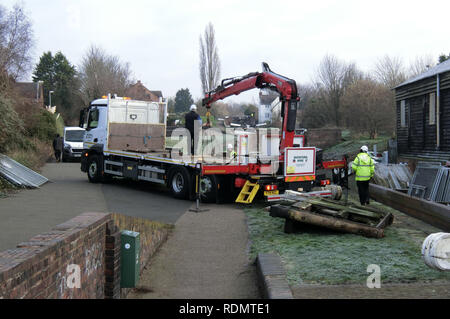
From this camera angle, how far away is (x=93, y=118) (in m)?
17.8

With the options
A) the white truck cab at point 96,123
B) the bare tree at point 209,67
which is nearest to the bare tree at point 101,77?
the bare tree at point 209,67

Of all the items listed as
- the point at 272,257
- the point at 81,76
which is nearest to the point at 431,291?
the point at 272,257

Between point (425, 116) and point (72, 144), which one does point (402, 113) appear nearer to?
point (425, 116)

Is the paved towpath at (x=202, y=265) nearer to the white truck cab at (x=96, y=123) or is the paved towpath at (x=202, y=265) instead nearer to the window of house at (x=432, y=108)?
the white truck cab at (x=96, y=123)

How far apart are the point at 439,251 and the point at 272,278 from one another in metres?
1.89

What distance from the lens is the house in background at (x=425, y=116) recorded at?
1939 cm

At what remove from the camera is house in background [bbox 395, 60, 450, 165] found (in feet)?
63.6

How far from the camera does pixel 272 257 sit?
676cm

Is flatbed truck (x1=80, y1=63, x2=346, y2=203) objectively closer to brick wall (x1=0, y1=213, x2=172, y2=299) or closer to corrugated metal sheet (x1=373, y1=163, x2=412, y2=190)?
corrugated metal sheet (x1=373, y1=163, x2=412, y2=190)

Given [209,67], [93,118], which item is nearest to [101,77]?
[209,67]

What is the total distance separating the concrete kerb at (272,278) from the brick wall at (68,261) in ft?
5.88

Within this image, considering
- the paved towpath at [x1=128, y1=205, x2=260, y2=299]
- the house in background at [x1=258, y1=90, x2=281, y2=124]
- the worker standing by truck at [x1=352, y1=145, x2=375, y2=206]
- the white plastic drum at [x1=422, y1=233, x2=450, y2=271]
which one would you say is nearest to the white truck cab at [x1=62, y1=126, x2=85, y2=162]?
the house in background at [x1=258, y1=90, x2=281, y2=124]
